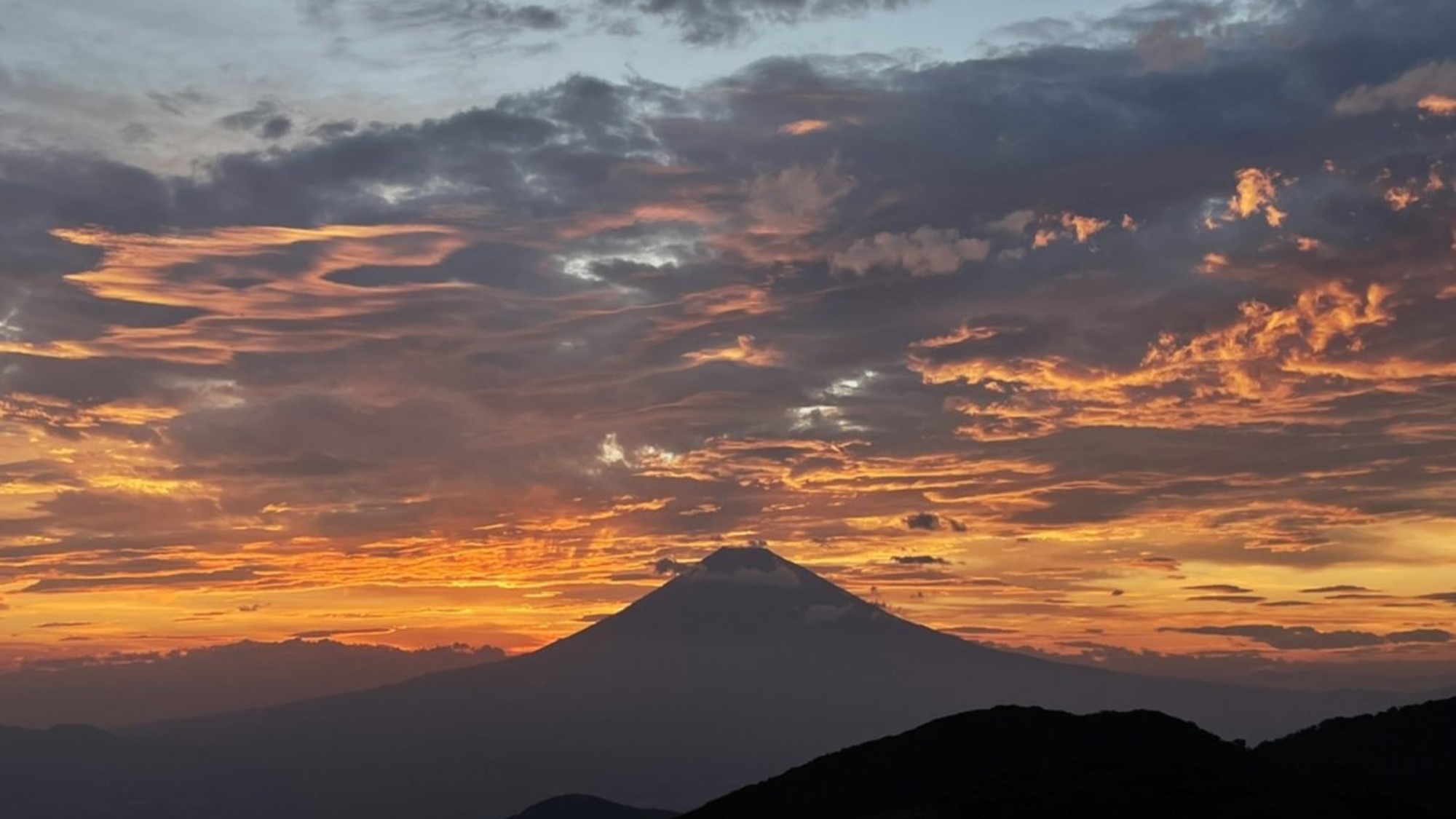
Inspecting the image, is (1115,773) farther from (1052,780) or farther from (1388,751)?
(1388,751)

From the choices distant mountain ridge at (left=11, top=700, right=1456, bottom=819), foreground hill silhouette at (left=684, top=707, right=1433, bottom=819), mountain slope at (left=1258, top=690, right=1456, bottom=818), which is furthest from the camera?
mountain slope at (left=1258, top=690, right=1456, bottom=818)

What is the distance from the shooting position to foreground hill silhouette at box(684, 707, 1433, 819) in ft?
361

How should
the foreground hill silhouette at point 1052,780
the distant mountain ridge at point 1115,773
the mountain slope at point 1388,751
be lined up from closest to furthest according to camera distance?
the foreground hill silhouette at point 1052,780, the distant mountain ridge at point 1115,773, the mountain slope at point 1388,751

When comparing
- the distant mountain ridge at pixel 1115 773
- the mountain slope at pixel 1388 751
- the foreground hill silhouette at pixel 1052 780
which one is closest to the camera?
the foreground hill silhouette at pixel 1052 780

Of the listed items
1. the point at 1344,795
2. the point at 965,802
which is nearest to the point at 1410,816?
the point at 1344,795

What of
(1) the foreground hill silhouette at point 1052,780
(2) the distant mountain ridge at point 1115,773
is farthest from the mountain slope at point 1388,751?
(1) the foreground hill silhouette at point 1052,780

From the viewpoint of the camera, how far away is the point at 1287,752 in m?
168

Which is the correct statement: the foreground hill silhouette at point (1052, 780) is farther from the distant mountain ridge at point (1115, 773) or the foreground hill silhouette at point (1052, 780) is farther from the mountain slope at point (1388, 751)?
the mountain slope at point (1388, 751)

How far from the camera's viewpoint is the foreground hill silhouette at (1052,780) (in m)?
110

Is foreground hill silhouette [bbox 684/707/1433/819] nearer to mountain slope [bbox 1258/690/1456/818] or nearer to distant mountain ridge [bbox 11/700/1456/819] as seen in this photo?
distant mountain ridge [bbox 11/700/1456/819]

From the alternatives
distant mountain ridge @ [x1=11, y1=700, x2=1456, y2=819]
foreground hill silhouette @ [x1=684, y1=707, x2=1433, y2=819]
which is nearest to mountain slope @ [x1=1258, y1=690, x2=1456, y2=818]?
distant mountain ridge @ [x1=11, y1=700, x2=1456, y2=819]

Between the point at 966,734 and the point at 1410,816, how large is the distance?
5503 centimetres

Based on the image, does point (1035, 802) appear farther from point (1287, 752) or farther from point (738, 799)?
point (1287, 752)

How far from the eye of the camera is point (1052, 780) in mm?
118688
